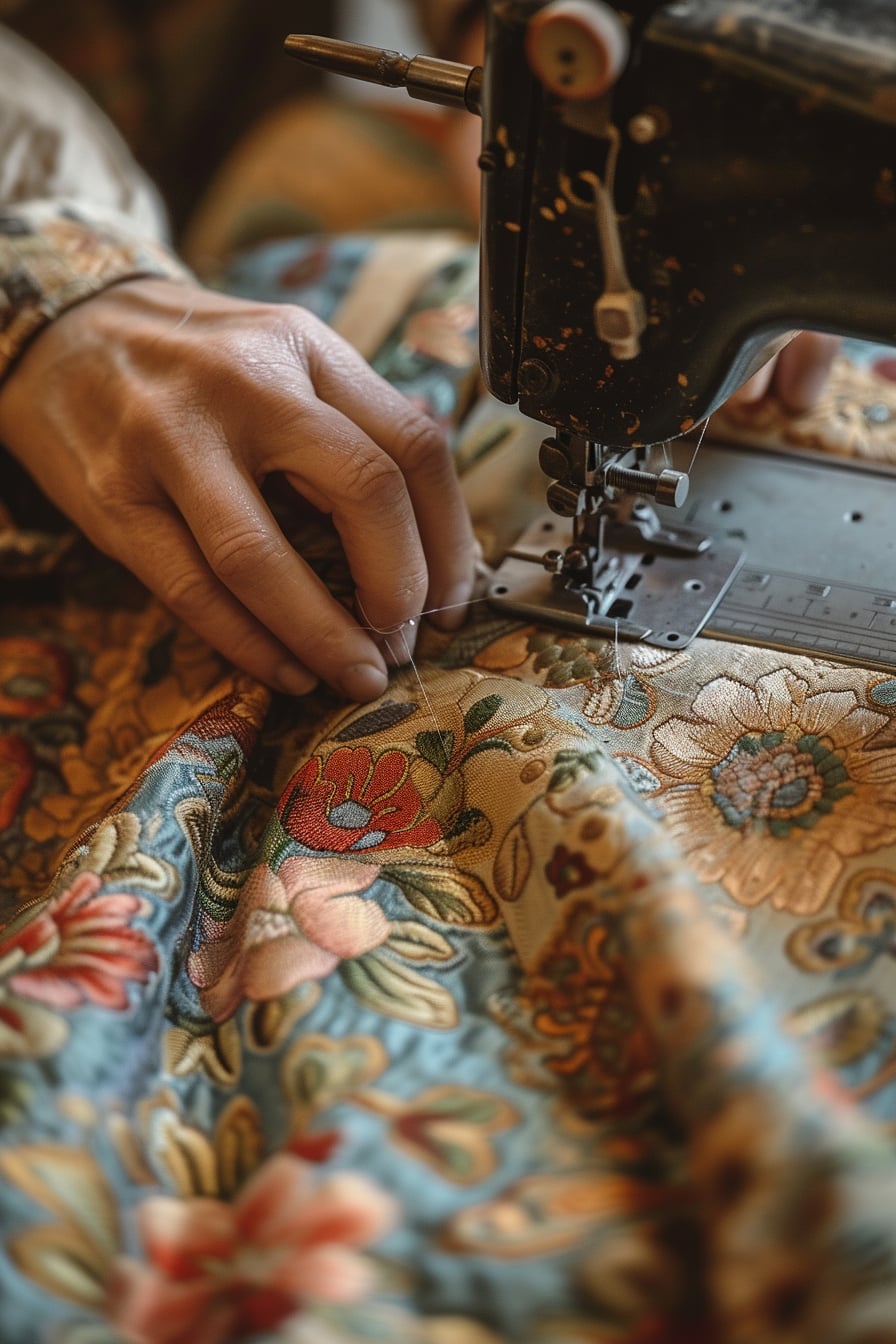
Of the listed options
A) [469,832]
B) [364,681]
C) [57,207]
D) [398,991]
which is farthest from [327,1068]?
[57,207]

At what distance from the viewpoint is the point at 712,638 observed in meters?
0.85

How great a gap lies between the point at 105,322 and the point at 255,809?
0.41 meters

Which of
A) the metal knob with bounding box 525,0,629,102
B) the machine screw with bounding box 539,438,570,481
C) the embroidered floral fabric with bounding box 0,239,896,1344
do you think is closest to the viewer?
the embroidered floral fabric with bounding box 0,239,896,1344

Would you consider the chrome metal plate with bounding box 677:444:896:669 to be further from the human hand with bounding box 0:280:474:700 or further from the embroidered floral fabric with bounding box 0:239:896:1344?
the human hand with bounding box 0:280:474:700

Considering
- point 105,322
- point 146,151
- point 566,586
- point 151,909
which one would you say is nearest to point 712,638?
point 566,586

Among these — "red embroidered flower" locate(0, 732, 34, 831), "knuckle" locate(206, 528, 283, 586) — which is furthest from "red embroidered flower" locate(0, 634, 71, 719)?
"knuckle" locate(206, 528, 283, 586)

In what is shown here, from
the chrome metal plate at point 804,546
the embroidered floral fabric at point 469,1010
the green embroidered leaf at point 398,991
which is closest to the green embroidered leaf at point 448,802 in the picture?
the embroidered floral fabric at point 469,1010

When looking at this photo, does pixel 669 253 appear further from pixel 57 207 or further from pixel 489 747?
pixel 57 207

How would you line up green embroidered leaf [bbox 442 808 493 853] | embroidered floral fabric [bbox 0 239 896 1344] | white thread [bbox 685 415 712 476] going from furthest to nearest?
white thread [bbox 685 415 712 476], green embroidered leaf [bbox 442 808 493 853], embroidered floral fabric [bbox 0 239 896 1344]

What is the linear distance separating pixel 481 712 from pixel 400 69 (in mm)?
398

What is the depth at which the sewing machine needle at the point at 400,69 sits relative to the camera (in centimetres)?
75

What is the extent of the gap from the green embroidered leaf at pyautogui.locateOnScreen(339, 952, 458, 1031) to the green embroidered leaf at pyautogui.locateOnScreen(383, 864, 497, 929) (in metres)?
0.04

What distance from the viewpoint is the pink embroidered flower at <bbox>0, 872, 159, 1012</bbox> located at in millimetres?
629

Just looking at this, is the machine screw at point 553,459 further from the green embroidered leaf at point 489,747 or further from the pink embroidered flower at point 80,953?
the pink embroidered flower at point 80,953
